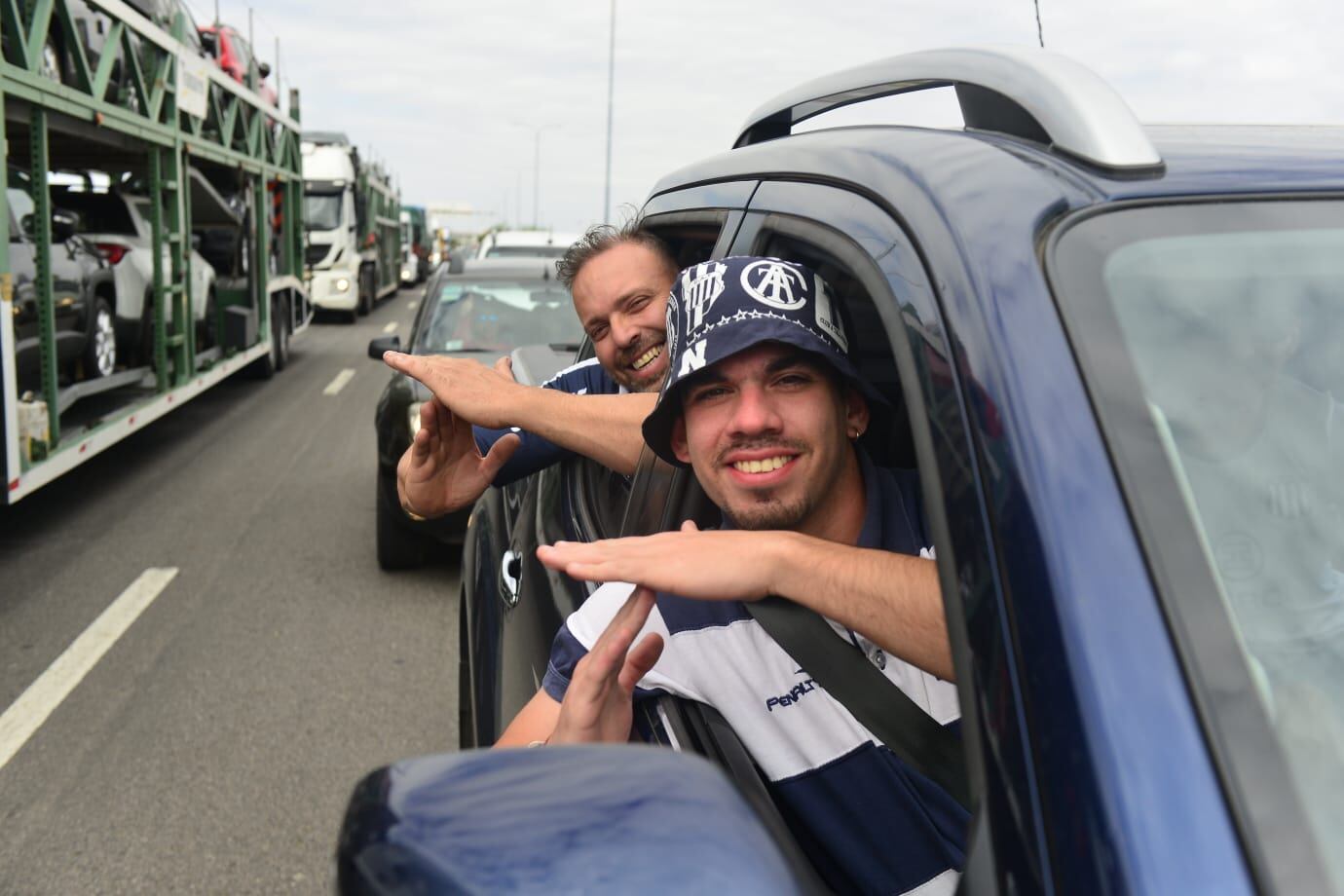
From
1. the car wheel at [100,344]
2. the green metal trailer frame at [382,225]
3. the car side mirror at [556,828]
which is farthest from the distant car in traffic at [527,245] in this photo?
the car side mirror at [556,828]

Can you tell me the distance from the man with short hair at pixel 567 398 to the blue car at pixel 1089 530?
116 centimetres

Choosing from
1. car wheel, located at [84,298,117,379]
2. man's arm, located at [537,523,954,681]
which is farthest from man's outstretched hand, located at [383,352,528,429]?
car wheel, located at [84,298,117,379]

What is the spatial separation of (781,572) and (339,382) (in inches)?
580

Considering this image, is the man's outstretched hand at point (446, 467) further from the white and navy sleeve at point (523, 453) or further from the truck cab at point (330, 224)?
the truck cab at point (330, 224)

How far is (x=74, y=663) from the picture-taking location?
531 centimetres

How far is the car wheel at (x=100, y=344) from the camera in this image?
8.95 m

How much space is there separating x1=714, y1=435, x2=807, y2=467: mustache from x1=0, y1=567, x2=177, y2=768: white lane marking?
11.5 ft

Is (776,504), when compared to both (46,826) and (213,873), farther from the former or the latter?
(46,826)

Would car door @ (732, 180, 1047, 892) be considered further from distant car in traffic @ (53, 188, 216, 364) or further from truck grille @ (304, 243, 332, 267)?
truck grille @ (304, 243, 332, 267)

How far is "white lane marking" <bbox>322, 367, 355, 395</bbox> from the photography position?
48.2ft

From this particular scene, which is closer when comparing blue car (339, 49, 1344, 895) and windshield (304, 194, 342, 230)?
blue car (339, 49, 1344, 895)

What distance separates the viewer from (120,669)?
526cm

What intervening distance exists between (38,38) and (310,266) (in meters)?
16.2

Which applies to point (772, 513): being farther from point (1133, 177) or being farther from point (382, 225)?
point (382, 225)
